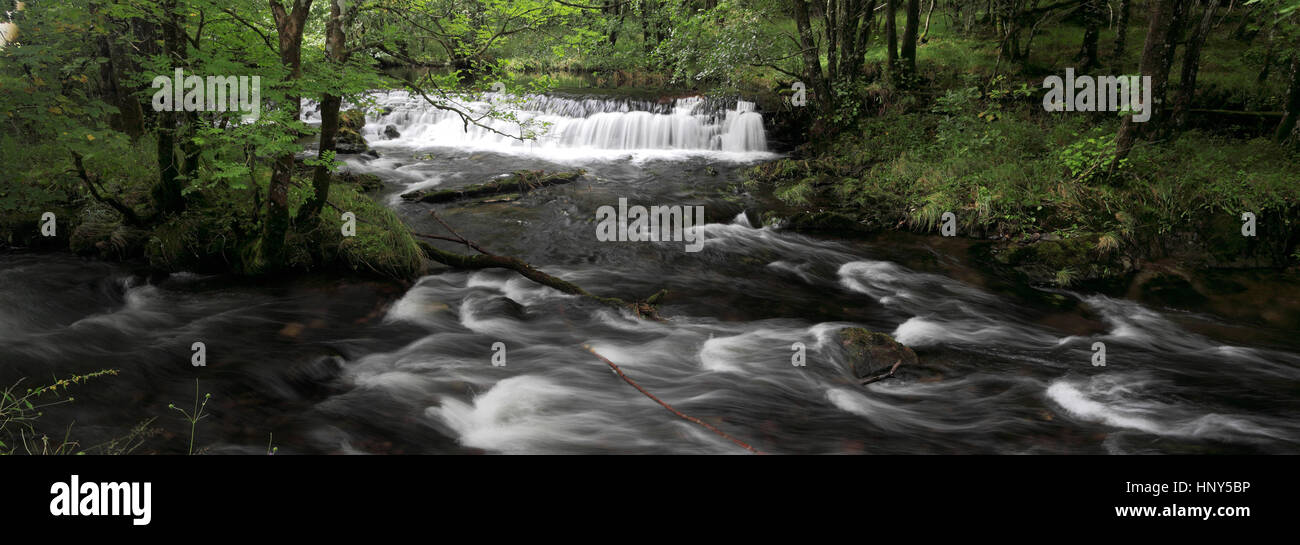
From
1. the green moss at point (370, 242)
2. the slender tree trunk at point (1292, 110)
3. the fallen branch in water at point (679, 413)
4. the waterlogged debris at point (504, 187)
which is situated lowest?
the fallen branch in water at point (679, 413)

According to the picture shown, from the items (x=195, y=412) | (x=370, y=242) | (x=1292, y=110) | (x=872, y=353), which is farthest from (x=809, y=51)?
(x=195, y=412)

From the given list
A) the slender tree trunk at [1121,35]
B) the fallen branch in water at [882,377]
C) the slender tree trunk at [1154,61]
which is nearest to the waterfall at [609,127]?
the slender tree trunk at [1121,35]

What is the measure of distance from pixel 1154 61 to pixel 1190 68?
7.12 ft

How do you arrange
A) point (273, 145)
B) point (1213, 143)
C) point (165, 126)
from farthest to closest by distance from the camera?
point (1213, 143) → point (165, 126) → point (273, 145)

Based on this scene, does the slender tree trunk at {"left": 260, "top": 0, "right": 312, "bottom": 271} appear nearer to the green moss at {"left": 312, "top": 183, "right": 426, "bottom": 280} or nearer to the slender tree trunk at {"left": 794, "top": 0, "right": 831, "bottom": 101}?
the green moss at {"left": 312, "top": 183, "right": 426, "bottom": 280}

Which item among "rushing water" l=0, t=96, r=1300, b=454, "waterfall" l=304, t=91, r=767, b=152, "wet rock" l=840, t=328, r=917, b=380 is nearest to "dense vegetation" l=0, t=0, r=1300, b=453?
"rushing water" l=0, t=96, r=1300, b=454

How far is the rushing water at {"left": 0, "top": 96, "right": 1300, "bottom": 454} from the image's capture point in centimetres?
538

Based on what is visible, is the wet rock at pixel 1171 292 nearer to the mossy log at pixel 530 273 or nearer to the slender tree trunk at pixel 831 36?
the mossy log at pixel 530 273

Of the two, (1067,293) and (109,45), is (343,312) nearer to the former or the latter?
(109,45)

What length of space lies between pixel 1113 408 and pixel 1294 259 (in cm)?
585

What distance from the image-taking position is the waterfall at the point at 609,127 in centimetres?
1803

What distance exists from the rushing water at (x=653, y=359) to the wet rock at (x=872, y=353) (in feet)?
0.50
